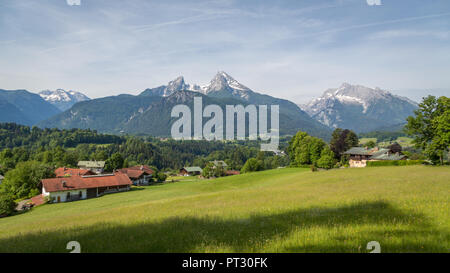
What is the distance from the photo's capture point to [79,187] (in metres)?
61.1

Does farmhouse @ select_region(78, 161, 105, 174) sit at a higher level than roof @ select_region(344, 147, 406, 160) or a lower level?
lower

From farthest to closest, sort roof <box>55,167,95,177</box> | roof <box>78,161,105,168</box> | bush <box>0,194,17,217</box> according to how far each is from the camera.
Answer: roof <box>78,161,105,168</box> < roof <box>55,167,95,177</box> < bush <box>0,194,17,217</box>

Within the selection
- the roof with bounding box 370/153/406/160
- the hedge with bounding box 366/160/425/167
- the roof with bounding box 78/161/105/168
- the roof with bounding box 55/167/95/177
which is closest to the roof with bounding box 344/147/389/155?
the roof with bounding box 370/153/406/160

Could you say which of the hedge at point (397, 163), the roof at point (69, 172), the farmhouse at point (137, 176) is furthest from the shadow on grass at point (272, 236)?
the farmhouse at point (137, 176)

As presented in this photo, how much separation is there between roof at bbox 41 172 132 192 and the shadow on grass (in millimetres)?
58452

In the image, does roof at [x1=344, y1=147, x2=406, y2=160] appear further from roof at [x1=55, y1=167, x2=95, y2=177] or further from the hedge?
roof at [x1=55, y1=167, x2=95, y2=177]

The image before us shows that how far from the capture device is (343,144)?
304ft

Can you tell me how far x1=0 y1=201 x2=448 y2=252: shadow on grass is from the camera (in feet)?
22.8

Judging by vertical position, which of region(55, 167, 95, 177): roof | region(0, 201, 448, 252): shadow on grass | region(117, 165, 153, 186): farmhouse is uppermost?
region(0, 201, 448, 252): shadow on grass

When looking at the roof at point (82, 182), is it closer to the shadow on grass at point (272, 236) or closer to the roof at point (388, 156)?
the shadow on grass at point (272, 236)

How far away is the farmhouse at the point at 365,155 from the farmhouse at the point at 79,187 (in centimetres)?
7612

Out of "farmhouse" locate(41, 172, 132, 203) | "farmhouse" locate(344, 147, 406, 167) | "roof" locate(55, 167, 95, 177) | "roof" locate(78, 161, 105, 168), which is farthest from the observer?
"roof" locate(78, 161, 105, 168)

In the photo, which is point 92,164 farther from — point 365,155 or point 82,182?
point 365,155
